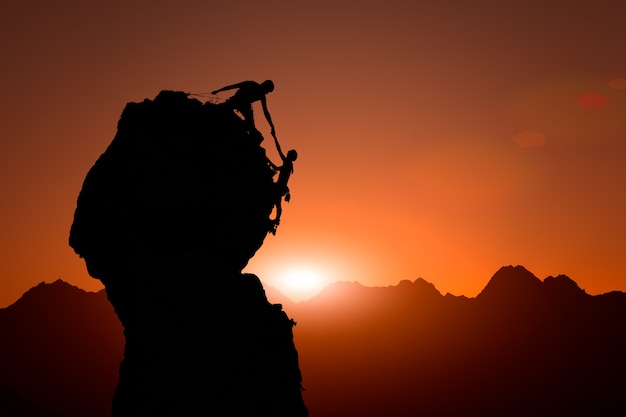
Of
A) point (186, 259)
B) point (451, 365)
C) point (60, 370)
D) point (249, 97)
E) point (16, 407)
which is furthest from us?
point (60, 370)

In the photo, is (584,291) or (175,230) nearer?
(175,230)

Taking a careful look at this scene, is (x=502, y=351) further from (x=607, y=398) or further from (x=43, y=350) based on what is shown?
(x=43, y=350)

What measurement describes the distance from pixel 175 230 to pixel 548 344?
182m

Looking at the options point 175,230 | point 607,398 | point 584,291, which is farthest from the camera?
point 584,291

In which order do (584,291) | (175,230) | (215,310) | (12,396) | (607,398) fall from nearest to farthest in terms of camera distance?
(215,310) < (175,230) < (12,396) < (607,398) < (584,291)

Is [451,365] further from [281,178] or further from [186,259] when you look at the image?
[186,259]

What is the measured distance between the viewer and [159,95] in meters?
19.2

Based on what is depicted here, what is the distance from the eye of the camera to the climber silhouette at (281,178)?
850 inches

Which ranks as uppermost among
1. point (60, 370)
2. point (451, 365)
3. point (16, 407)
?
point (60, 370)

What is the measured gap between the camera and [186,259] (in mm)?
17344

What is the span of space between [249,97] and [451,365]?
165m

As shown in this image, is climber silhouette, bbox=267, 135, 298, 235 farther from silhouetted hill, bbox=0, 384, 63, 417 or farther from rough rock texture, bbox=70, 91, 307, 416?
silhouetted hill, bbox=0, 384, 63, 417

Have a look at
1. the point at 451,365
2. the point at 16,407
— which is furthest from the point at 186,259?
the point at 451,365

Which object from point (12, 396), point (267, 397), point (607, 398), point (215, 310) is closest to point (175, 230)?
point (215, 310)
